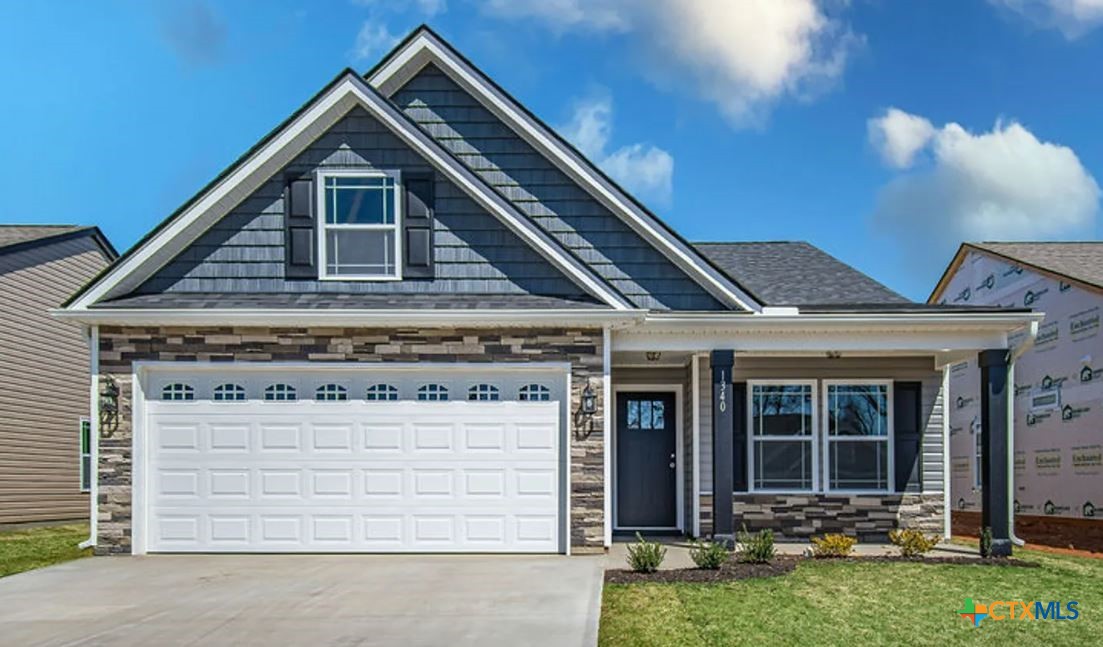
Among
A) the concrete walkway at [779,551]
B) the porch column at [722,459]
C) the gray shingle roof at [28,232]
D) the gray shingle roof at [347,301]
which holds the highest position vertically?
the gray shingle roof at [28,232]

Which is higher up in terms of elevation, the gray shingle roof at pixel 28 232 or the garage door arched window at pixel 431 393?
the gray shingle roof at pixel 28 232

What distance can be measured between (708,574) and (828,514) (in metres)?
4.18

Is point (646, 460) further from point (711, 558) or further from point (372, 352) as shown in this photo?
point (372, 352)

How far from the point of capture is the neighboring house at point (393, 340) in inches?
435

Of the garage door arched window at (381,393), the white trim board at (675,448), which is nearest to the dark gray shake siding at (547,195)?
the white trim board at (675,448)

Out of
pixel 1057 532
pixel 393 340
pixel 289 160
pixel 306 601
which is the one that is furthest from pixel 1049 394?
pixel 306 601

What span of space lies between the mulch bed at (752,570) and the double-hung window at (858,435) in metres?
2.13

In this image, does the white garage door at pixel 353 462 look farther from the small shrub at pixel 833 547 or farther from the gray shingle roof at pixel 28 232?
the gray shingle roof at pixel 28 232

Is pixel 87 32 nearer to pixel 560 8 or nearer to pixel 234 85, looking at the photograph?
pixel 234 85

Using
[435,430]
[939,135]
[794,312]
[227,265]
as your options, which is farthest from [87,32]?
[939,135]

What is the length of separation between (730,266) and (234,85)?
8924 millimetres

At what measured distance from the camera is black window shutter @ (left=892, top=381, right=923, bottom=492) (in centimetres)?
1331

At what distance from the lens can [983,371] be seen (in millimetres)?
11758

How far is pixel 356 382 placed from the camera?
36.8ft
